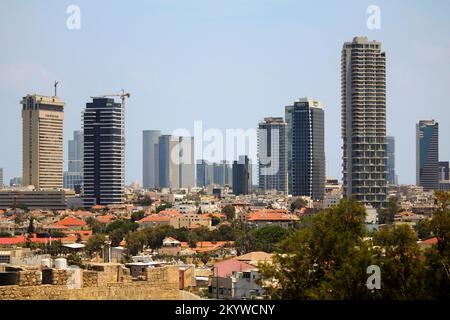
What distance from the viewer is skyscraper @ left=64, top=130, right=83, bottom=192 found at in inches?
5896

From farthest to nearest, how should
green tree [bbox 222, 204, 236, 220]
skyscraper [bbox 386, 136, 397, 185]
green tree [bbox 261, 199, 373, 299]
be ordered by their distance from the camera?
skyscraper [bbox 386, 136, 397, 185], green tree [bbox 222, 204, 236, 220], green tree [bbox 261, 199, 373, 299]

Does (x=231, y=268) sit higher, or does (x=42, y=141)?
(x=42, y=141)

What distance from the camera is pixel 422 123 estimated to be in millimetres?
110875

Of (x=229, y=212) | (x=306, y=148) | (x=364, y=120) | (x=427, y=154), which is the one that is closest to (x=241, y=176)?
(x=306, y=148)

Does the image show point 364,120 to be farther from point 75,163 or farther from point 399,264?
point 75,163

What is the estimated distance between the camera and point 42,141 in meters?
122

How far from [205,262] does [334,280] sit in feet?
135

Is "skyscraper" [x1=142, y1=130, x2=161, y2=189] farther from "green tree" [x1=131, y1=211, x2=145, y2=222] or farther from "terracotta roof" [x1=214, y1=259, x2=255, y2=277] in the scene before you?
"terracotta roof" [x1=214, y1=259, x2=255, y2=277]

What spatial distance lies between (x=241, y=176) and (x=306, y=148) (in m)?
10.1

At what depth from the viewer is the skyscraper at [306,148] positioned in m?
128

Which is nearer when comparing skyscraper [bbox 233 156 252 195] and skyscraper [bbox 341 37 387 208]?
skyscraper [bbox 341 37 387 208]

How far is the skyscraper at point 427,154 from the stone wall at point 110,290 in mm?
101196

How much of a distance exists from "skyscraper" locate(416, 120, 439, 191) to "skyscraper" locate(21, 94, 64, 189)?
4069 cm

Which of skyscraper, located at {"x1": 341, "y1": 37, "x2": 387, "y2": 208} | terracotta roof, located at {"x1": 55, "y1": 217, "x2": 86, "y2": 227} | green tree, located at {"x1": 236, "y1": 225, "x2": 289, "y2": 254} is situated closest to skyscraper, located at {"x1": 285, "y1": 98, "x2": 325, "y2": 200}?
skyscraper, located at {"x1": 341, "y1": 37, "x2": 387, "y2": 208}
